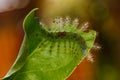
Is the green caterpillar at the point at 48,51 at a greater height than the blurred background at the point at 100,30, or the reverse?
the green caterpillar at the point at 48,51

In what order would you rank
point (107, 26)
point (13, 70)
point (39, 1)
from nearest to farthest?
point (13, 70) → point (107, 26) → point (39, 1)

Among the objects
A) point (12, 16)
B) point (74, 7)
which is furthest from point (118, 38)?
point (12, 16)

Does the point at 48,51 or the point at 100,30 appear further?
the point at 100,30

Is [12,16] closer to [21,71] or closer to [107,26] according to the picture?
[107,26]

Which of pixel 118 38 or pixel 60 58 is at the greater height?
pixel 60 58

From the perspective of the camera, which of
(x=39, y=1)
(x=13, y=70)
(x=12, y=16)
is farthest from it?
Answer: (x=12, y=16)

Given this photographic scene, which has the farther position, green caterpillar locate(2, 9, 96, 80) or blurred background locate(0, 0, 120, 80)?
blurred background locate(0, 0, 120, 80)

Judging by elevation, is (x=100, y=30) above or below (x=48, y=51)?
below

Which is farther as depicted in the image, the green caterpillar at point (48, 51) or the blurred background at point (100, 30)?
the blurred background at point (100, 30)
